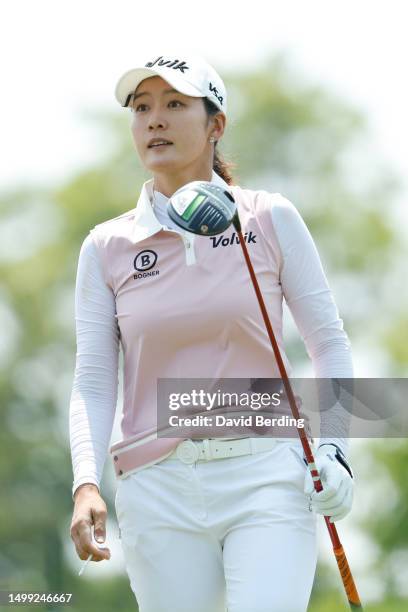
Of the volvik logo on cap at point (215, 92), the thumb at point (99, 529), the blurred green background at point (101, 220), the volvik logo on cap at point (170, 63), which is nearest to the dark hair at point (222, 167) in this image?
the volvik logo on cap at point (215, 92)

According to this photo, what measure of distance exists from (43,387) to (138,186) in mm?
4581

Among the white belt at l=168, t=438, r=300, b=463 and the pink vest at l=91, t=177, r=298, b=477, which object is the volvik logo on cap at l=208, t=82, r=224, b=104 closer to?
the pink vest at l=91, t=177, r=298, b=477

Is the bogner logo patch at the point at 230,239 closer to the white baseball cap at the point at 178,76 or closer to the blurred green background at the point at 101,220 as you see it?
the white baseball cap at the point at 178,76

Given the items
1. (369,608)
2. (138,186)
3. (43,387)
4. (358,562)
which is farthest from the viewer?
(138,186)

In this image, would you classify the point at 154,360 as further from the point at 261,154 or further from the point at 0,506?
the point at 261,154

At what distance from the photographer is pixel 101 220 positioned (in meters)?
32.1

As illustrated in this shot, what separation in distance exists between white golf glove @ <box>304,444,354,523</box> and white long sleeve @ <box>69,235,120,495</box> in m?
0.78

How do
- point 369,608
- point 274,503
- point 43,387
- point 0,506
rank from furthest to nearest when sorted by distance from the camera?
1. point 43,387
2. point 0,506
3. point 369,608
4. point 274,503

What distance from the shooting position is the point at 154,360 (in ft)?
18.5

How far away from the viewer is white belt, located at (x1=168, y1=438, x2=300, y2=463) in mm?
5457

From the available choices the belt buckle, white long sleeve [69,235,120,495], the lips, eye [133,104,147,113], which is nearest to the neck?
the lips

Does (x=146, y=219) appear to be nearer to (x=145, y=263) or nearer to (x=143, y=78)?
(x=145, y=263)

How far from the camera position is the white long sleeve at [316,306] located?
565cm

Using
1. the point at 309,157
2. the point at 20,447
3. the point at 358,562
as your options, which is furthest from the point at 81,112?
the point at 358,562
